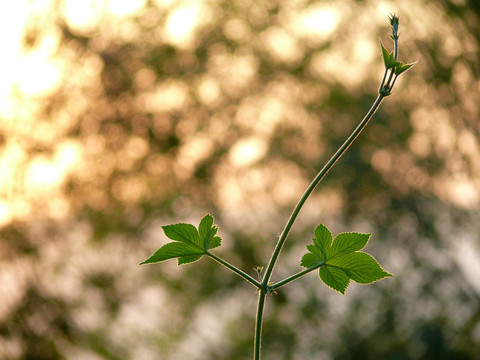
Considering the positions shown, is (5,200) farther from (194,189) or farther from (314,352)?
(314,352)

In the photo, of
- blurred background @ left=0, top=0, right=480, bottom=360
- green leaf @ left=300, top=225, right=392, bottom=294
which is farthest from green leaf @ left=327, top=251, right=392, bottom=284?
blurred background @ left=0, top=0, right=480, bottom=360

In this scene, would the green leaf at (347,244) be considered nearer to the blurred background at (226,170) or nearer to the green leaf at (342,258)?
the green leaf at (342,258)

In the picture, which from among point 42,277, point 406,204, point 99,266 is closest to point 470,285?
point 406,204

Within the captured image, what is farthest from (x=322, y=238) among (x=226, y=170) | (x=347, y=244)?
(x=226, y=170)

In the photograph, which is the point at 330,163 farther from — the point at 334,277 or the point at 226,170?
the point at 226,170

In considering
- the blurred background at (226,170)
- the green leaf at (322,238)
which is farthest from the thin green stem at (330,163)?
the blurred background at (226,170)

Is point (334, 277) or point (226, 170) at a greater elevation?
point (226, 170)
